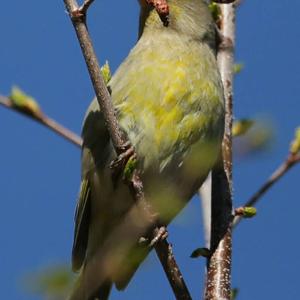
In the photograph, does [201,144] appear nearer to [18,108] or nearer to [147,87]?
[147,87]

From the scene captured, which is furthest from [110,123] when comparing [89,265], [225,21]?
[225,21]

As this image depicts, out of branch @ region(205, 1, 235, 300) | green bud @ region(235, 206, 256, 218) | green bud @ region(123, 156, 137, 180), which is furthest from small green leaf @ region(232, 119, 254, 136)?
green bud @ region(123, 156, 137, 180)

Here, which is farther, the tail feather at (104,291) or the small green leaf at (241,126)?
the small green leaf at (241,126)

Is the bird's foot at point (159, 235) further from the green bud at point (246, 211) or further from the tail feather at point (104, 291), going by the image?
the tail feather at point (104, 291)

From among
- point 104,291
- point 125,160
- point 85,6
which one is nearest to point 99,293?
point 104,291

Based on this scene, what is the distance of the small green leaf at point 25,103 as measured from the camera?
116 inches

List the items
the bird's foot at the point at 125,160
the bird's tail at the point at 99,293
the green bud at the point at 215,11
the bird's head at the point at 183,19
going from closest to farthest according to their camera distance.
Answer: the bird's foot at the point at 125,160 < the bird's tail at the point at 99,293 < the bird's head at the point at 183,19 < the green bud at the point at 215,11

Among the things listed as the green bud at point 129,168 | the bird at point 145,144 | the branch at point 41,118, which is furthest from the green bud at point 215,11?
the green bud at point 129,168

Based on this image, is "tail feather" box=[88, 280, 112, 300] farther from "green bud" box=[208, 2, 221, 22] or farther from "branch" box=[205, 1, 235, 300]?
"green bud" box=[208, 2, 221, 22]

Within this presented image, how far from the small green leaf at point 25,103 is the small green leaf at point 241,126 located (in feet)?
3.36

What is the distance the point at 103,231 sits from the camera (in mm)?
3371

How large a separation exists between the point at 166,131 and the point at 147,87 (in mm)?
236

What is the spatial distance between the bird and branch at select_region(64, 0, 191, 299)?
56 centimetres

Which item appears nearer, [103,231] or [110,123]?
[110,123]
